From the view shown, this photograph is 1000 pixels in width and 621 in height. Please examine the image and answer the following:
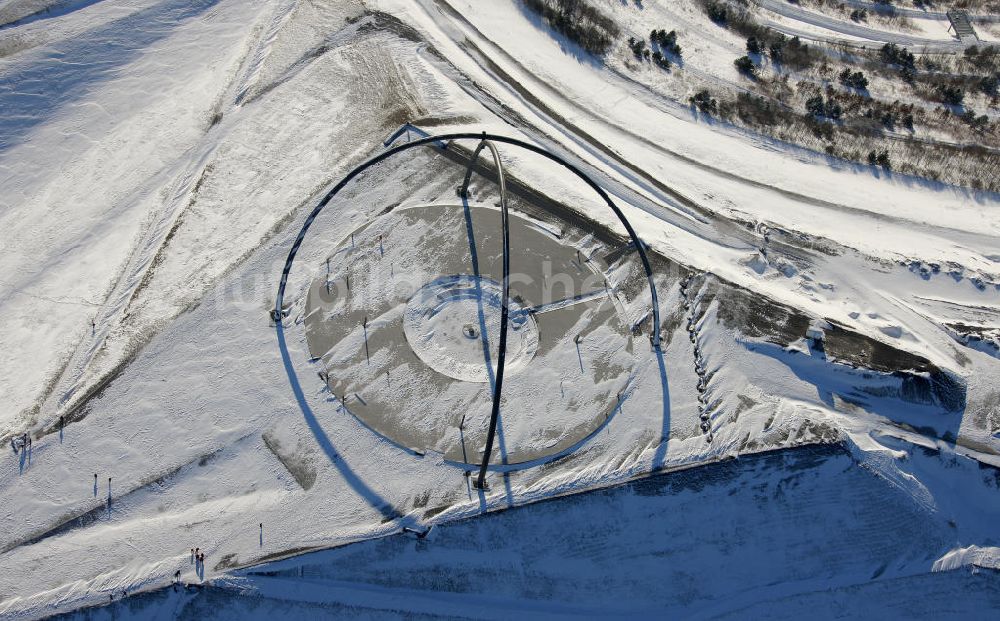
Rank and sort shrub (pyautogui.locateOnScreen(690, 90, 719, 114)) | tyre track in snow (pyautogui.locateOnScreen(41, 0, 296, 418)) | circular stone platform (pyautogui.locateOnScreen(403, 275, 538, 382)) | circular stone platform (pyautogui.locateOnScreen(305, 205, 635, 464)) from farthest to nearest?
shrub (pyautogui.locateOnScreen(690, 90, 719, 114))
circular stone platform (pyautogui.locateOnScreen(403, 275, 538, 382))
tyre track in snow (pyautogui.locateOnScreen(41, 0, 296, 418))
circular stone platform (pyautogui.locateOnScreen(305, 205, 635, 464))

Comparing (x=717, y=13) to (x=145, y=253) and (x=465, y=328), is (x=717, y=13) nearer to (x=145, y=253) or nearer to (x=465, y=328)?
(x=465, y=328)

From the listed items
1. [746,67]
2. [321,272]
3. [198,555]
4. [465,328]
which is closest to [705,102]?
[746,67]

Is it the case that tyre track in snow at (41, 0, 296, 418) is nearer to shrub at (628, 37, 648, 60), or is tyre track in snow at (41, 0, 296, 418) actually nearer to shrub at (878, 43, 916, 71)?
shrub at (628, 37, 648, 60)

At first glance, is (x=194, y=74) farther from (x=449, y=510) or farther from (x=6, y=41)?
(x=449, y=510)

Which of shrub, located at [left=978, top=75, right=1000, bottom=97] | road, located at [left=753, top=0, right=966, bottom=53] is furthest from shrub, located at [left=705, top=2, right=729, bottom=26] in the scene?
shrub, located at [left=978, top=75, right=1000, bottom=97]

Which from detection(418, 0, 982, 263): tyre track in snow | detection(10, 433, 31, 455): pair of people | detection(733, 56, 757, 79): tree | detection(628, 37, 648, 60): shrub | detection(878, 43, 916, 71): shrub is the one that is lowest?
detection(10, 433, 31, 455): pair of people

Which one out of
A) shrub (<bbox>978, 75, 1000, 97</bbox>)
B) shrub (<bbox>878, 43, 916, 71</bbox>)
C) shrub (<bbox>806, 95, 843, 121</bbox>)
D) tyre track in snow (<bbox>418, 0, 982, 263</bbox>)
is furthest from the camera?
shrub (<bbox>878, 43, 916, 71</bbox>)

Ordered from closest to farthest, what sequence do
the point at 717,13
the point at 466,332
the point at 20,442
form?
1. the point at 20,442
2. the point at 466,332
3. the point at 717,13

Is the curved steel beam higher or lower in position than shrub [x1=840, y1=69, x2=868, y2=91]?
lower

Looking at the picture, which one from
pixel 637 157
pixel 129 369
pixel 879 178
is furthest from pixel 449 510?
pixel 879 178
